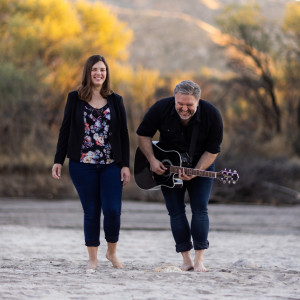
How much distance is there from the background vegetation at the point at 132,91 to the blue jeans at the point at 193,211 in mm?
15538

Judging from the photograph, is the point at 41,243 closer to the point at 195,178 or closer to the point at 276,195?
the point at 195,178

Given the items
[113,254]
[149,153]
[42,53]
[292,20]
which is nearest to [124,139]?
[149,153]

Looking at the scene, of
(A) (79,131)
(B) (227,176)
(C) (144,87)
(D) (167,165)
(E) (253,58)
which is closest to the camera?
(B) (227,176)

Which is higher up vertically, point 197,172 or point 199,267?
point 197,172

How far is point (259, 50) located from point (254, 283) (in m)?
26.0

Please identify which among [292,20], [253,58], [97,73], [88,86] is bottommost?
[88,86]

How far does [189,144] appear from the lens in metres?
7.14

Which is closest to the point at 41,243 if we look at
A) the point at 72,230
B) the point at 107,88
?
the point at 72,230

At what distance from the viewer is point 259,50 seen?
31.8 m

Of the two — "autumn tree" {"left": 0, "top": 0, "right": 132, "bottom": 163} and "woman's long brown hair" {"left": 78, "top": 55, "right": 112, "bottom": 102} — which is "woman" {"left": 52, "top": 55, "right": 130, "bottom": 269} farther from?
"autumn tree" {"left": 0, "top": 0, "right": 132, "bottom": 163}

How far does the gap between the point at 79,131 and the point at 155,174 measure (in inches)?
30.9

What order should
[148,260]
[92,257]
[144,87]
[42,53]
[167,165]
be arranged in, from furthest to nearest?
[144,87] → [42,53] → [148,260] → [92,257] → [167,165]

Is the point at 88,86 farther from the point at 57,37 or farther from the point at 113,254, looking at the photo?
the point at 57,37

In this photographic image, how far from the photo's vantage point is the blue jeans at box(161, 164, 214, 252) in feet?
23.4
